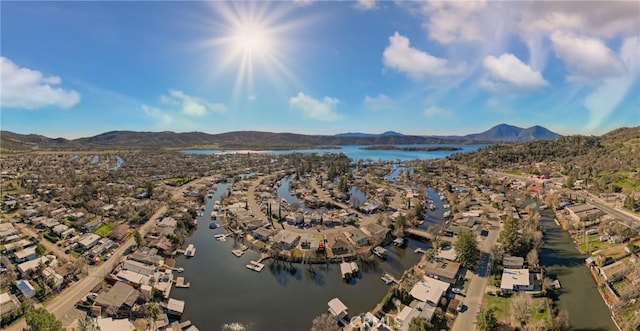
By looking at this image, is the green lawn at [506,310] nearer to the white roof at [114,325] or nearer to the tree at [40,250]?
the white roof at [114,325]

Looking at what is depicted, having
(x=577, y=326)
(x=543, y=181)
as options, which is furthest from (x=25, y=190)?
(x=543, y=181)

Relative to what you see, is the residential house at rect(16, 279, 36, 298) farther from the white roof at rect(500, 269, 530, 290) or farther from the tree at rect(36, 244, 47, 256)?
the white roof at rect(500, 269, 530, 290)

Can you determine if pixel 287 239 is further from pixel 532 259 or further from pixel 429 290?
pixel 532 259

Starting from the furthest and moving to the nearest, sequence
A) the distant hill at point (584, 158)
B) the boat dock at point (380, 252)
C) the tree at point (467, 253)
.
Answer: the distant hill at point (584, 158) → the boat dock at point (380, 252) → the tree at point (467, 253)

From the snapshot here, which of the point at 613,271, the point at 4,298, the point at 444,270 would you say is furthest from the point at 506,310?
the point at 4,298

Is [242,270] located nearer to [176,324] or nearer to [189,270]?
[189,270]

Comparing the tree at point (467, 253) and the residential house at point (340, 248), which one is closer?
the tree at point (467, 253)

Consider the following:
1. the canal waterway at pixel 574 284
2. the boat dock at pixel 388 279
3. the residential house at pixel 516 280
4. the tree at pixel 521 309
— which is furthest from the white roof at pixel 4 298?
the canal waterway at pixel 574 284
